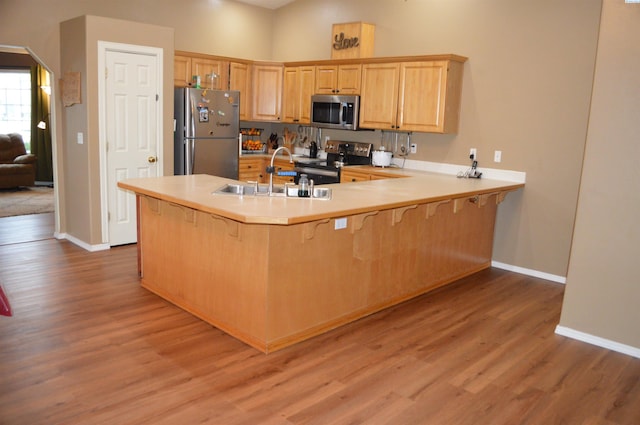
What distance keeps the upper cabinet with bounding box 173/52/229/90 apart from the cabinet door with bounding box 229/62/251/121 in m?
0.09

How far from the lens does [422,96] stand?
5.69 m

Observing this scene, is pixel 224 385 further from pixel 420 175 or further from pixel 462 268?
pixel 420 175

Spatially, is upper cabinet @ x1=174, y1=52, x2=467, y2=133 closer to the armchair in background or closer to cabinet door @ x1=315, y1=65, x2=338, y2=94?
cabinet door @ x1=315, y1=65, x2=338, y2=94

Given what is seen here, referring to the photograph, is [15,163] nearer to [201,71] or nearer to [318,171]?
[201,71]

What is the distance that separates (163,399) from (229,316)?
36.2 inches

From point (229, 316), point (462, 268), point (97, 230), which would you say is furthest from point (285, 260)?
point (97, 230)

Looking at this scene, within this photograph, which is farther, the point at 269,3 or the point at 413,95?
the point at 269,3

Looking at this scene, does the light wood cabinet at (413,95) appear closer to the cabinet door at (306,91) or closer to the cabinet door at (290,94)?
the cabinet door at (306,91)

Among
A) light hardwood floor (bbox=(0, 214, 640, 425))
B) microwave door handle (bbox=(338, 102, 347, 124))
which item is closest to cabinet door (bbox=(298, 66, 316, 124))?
microwave door handle (bbox=(338, 102, 347, 124))

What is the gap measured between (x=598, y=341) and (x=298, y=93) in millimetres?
4759

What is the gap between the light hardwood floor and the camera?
271 centimetres

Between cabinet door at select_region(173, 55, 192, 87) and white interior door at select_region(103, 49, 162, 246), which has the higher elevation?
cabinet door at select_region(173, 55, 192, 87)

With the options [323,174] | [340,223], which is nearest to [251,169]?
[323,174]

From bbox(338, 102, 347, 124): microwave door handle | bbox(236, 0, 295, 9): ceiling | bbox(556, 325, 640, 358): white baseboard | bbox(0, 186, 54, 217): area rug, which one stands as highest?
bbox(236, 0, 295, 9): ceiling
